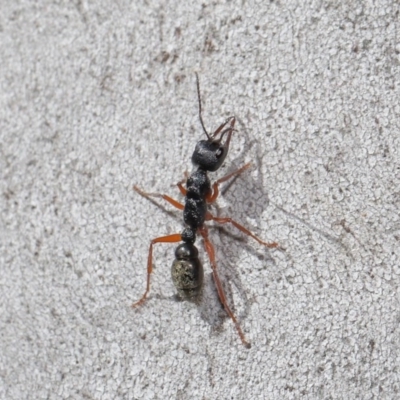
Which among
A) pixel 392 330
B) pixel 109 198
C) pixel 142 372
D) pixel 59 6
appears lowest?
pixel 142 372

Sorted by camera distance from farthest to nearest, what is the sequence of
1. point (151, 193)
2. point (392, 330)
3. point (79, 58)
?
point (79, 58), point (151, 193), point (392, 330)

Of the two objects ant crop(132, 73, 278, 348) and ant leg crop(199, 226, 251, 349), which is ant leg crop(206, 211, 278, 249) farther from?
ant leg crop(199, 226, 251, 349)

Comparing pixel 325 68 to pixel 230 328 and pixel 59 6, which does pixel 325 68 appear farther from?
pixel 59 6

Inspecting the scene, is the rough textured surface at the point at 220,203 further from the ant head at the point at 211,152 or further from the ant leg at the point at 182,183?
the ant head at the point at 211,152

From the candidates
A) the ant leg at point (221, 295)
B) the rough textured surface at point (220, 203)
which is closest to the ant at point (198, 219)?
the ant leg at point (221, 295)

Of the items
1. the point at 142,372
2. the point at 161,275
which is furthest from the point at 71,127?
the point at 142,372

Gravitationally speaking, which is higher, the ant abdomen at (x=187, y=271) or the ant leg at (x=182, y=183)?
the ant leg at (x=182, y=183)

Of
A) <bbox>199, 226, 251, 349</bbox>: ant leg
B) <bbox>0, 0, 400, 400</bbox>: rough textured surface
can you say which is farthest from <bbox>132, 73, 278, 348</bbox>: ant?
<bbox>0, 0, 400, 400</bbox>: rough textured surface
